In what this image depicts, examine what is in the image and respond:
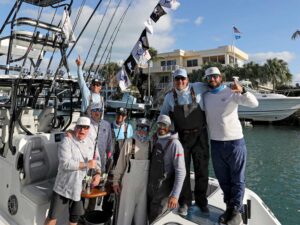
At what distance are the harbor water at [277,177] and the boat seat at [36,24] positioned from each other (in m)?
2.86

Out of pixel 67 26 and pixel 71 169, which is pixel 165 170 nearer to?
pixel 71 169

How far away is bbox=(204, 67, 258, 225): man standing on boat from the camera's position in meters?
3.25

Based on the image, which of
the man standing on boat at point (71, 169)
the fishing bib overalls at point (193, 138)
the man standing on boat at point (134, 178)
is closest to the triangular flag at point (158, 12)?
the fishing bib overalls at point (193, 138)

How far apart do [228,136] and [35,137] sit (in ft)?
8.59

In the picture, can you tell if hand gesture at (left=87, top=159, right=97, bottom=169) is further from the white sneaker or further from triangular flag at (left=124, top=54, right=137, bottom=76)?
triangular flag at (left=124, top=54, right=137, bottom=76)

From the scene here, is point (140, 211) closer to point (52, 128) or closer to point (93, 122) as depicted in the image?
point (93, 122)

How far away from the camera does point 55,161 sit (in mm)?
4121

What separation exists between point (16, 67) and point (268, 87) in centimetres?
4691

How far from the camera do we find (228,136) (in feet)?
10.7

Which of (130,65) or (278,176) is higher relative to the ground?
(130,65)

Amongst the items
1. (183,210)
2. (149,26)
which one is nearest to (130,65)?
(149,26)

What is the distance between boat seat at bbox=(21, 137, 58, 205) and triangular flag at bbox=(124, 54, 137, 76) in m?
1.55

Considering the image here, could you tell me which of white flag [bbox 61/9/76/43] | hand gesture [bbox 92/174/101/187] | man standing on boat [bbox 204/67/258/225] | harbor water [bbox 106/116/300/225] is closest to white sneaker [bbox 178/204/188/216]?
man standing on boat [bbox 204/67/258/225]

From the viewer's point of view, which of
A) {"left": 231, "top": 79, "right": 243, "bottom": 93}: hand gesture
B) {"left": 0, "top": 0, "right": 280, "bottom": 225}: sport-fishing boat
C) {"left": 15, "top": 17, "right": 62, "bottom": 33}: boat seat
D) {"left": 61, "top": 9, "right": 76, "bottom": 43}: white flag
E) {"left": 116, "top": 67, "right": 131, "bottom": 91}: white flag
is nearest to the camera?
{"left": 231, "top": 79, "right": 243, "bottom": 93}: hand gesture
